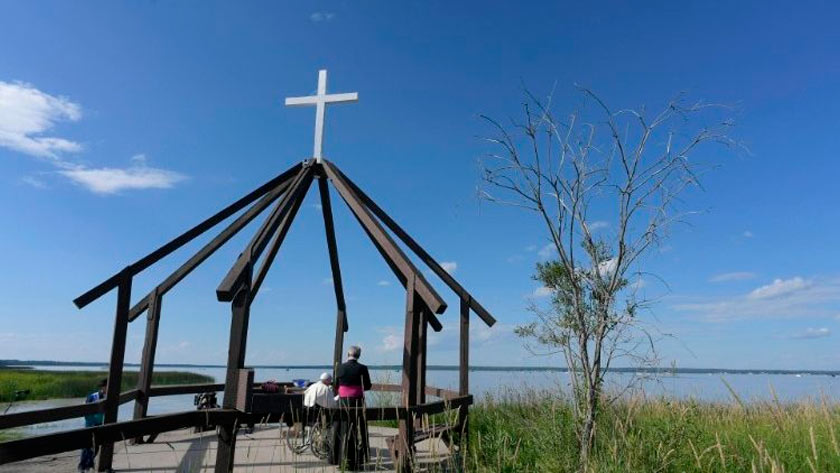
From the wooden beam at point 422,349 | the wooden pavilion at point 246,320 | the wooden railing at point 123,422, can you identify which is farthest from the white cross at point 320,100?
the wooden railing at point 123,422

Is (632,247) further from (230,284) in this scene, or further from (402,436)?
(230,284)

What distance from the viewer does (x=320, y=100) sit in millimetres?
8461

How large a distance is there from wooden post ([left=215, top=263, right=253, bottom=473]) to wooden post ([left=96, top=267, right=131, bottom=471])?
194cm

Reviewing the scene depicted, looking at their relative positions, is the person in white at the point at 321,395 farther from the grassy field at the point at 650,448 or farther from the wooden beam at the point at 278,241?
the grassy field at the point at 650,448

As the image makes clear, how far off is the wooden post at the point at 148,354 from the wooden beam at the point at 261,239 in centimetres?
243

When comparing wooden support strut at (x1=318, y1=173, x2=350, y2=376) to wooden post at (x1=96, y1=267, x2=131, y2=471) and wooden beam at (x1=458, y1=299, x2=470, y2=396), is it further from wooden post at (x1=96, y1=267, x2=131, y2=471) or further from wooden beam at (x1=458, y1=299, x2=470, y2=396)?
wooden post at (x1=96, y1=267, x2=131, y2=471)

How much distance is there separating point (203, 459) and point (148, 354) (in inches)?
66.2

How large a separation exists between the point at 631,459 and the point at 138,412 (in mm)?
6661

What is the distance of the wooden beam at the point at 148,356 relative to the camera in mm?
7781

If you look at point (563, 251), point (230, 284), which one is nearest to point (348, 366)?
point (230, 284)

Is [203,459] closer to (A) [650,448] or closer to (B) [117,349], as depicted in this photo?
(B) [117,349]

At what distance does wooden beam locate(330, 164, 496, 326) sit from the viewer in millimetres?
8039

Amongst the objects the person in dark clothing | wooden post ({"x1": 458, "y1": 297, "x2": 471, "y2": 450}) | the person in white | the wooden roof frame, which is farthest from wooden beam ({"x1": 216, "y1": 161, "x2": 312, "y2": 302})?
wooden post ({"x1": 458, "y1": 297, "x2": 471, "y2": 450})

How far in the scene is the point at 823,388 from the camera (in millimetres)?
5922
